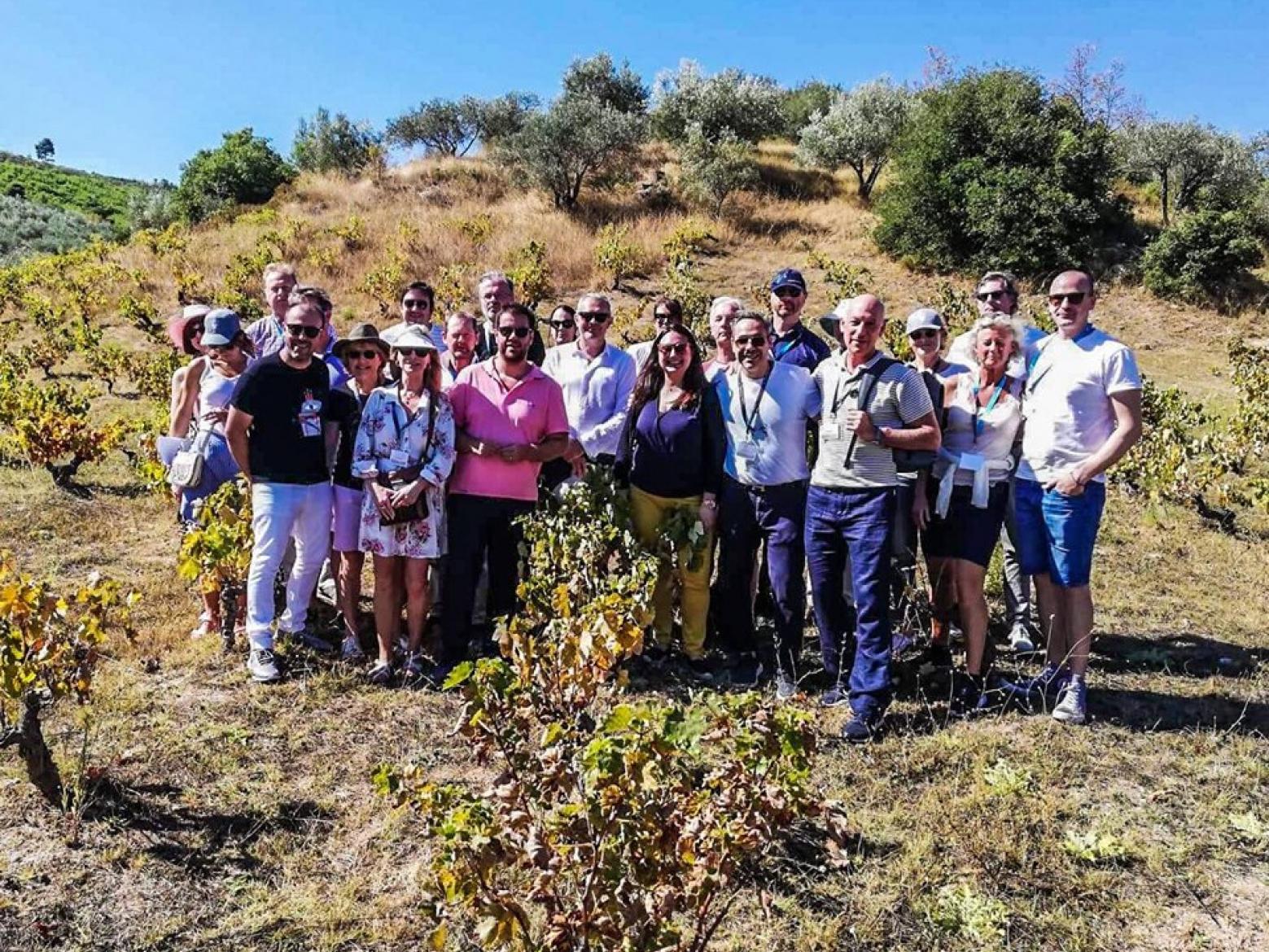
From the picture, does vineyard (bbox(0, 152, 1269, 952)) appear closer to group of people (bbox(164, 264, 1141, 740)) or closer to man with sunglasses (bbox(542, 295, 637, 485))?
group of people (bbox(164, 264, 1141, 740))

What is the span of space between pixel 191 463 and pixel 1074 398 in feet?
14.6

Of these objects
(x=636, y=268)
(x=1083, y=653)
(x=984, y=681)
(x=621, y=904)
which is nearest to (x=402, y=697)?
(x=621, y=904)

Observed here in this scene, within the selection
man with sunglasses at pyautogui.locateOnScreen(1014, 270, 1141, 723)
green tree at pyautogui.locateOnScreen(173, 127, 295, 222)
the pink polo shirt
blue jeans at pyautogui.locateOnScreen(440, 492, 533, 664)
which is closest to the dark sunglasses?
man with sunglasses at pyautogui.locateOnScreen(1014, 270, 1141, 723)

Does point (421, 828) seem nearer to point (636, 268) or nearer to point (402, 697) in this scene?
point (402, 697)

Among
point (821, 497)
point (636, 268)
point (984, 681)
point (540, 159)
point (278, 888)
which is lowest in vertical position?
point (278, 888)

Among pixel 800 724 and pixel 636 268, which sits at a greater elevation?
pixel 636 268

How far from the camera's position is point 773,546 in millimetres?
4156

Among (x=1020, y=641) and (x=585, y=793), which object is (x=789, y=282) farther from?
(x=585, y=793)

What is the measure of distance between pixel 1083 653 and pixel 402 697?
320 centimetres

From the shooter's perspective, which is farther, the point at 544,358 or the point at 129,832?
the point at 544,358

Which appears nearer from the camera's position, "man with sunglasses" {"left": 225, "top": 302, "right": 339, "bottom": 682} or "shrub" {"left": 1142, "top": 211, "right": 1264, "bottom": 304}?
"man with sunglasses" {"left": 225, "top": 302, "right": 339, "bottom": 682}

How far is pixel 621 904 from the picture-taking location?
1982 millimetres

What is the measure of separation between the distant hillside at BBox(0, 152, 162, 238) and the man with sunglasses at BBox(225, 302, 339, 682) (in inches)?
1557

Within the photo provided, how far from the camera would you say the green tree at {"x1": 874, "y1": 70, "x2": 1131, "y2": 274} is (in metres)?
17.8
